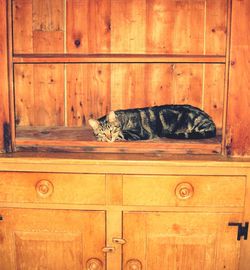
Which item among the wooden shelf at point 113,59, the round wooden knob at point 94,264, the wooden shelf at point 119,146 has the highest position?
the wooden shelf at point 113,59

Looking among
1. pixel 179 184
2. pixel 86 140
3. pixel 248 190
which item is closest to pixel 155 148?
pixel 179 184

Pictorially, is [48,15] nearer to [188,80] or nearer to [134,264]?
[188,80]

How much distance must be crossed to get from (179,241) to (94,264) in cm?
38

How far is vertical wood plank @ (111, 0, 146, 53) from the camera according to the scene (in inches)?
70.4

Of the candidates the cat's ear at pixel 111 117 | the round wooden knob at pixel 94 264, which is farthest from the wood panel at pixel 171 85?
the round wooden knob at pixel 94 264

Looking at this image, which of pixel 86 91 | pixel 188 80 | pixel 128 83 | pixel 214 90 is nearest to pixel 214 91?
pixel 214 90

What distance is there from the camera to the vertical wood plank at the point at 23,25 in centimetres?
181

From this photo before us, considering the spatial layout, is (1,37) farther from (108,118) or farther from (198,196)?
(198,196)

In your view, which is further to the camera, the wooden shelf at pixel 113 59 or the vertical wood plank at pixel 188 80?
the vertical wood plank at pixel 188 80

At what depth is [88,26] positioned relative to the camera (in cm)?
181

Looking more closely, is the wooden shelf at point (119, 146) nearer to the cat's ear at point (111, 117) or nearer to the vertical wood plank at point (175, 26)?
the cat's ear at point (111, 117)

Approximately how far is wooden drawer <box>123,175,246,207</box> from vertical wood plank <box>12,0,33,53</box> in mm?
1007

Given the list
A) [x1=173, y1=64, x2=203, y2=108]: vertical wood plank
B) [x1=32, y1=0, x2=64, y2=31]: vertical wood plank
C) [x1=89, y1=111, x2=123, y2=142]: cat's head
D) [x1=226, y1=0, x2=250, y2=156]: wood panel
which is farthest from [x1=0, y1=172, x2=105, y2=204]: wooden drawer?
[x1=32, y1=0, x2=64, y2=31]: vertical wood plank

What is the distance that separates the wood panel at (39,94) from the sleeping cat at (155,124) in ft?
1.09
